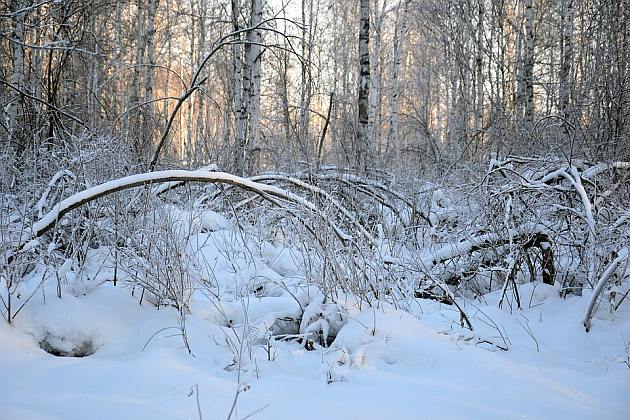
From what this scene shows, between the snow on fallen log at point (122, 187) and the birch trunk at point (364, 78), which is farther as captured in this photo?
the birch trunk at point (364, 78)

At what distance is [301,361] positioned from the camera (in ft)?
8.39

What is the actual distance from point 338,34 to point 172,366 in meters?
24.7

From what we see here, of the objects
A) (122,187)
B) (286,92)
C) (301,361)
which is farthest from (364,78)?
(301,361)

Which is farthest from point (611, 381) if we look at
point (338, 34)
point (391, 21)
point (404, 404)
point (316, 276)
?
point (338, 34)

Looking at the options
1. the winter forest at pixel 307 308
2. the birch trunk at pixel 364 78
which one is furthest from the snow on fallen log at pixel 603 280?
the birch trunk at pixel 364 78

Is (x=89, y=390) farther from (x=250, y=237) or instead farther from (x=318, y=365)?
(x=250, y=237)

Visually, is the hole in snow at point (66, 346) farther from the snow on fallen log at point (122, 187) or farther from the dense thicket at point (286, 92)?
the dense thicket at point (286, 92)

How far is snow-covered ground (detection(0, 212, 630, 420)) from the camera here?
6.40 feet

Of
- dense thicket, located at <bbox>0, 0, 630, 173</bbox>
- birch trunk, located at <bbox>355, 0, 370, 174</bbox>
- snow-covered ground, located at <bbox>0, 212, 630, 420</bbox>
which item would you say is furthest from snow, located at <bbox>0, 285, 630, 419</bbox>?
birch trunk, located at <bbox>355, 0, 370, 174</bbox>

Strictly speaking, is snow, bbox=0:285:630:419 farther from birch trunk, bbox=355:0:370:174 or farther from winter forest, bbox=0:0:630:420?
birch trunk, bbox=355:0:370:174

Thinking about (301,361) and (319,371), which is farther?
(301,361)

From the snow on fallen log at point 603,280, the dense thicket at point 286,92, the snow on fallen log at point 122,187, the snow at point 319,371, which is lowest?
the snow at point 319,371

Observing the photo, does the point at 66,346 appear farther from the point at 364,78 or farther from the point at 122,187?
the point at 364,78

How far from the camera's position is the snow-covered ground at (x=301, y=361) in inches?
76.8
